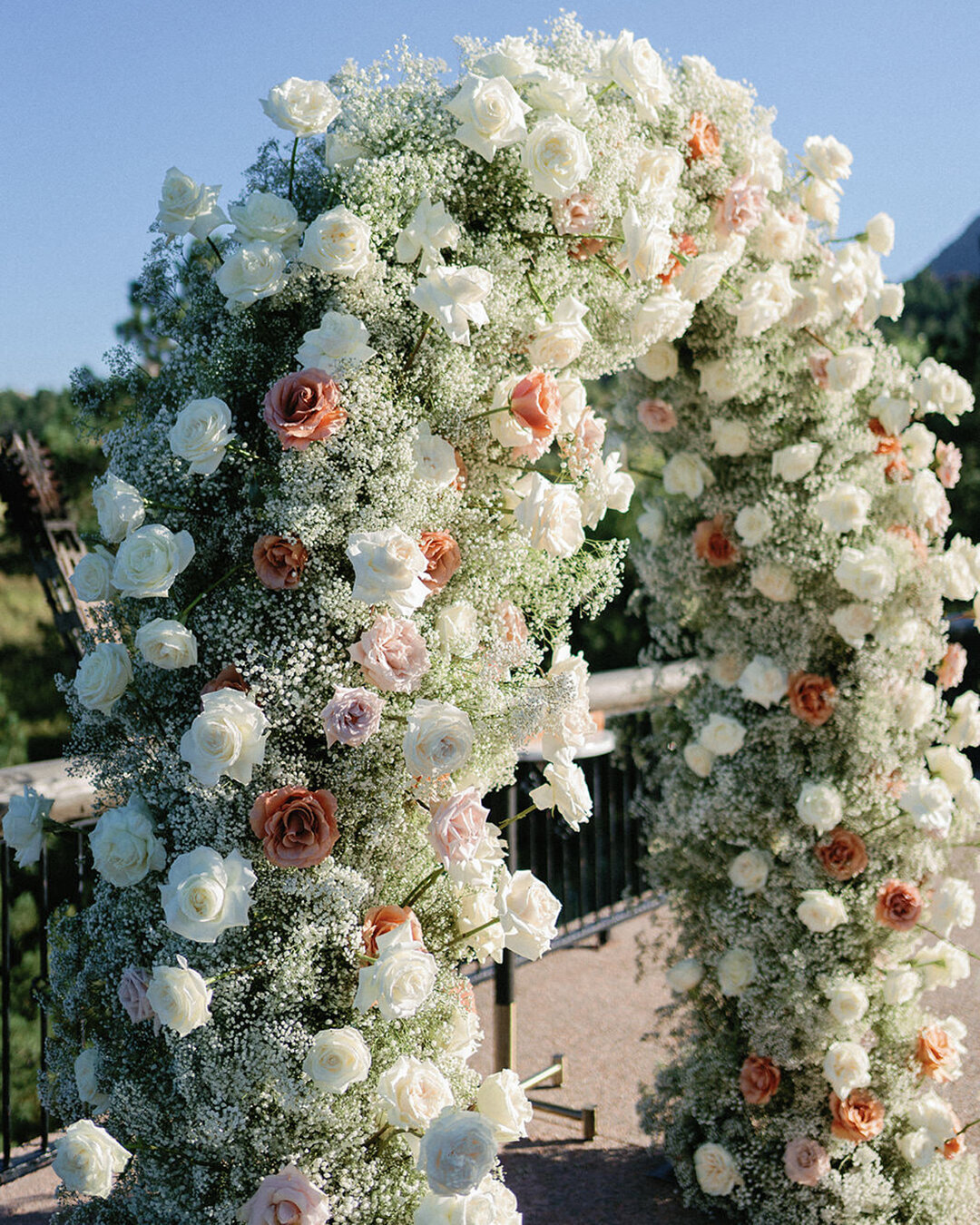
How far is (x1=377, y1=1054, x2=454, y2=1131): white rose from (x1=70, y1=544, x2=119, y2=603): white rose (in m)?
0.95

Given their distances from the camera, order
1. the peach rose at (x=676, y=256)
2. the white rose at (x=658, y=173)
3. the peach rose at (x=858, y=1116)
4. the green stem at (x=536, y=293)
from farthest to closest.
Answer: the peach rose at (x=858, y=1116) → the peach rose at (x=676, y=256) → the white rose at (x=658, y=173) → the green stem at (x=536, y=293)

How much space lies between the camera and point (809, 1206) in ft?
9.83

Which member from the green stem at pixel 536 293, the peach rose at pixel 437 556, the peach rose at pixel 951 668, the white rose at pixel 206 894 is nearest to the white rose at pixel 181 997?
the white rose at pixel 206 894

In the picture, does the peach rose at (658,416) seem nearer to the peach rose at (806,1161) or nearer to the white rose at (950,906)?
the white rose at (950,906)

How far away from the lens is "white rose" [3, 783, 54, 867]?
6.60ft

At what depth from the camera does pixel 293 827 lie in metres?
1.77

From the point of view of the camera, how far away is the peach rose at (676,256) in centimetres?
255

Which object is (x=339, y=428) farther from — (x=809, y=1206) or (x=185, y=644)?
(x=809, y=1206)

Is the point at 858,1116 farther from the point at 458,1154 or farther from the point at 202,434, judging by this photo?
the point at 202,434

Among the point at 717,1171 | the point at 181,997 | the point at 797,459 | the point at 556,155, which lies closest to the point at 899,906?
the point at 717,1171

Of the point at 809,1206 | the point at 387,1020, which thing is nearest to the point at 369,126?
the point at 387,1020

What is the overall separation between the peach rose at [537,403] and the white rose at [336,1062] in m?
1.09

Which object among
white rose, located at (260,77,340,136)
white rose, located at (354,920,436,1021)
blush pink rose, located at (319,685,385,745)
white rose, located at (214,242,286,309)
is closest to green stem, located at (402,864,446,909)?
white rose, located at (354,920,436,1021)

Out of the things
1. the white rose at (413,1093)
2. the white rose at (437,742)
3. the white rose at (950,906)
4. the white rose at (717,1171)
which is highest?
the white rose at (437,742)
